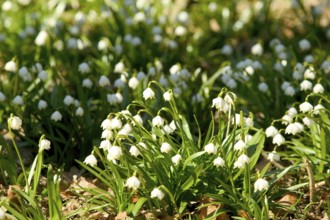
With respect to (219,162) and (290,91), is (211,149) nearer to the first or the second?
(219,162)

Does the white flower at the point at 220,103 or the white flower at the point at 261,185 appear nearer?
the white flower at the point at 261,185

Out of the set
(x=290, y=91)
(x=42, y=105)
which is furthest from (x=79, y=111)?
(x=290, y=91)

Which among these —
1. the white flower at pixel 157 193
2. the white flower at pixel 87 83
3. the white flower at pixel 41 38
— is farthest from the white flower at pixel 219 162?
the white flower at pixel 41 38

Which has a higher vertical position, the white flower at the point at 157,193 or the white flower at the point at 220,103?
the white flower at the point at 220,103

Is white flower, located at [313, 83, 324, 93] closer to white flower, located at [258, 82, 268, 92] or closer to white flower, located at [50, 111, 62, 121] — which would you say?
white flower, located at [258, 82, 268, 92]

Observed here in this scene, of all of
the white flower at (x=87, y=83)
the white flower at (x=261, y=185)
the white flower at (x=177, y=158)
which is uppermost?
the white flower at (x=87, y=83)

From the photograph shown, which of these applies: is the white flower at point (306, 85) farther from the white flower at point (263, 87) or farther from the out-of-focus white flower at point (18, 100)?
the out-of-focus white flower at point (18, 100)

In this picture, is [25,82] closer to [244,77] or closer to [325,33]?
[244,77]

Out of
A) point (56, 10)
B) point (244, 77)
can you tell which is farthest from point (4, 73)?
point (244, 77)

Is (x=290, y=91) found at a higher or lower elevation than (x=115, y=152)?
lower
